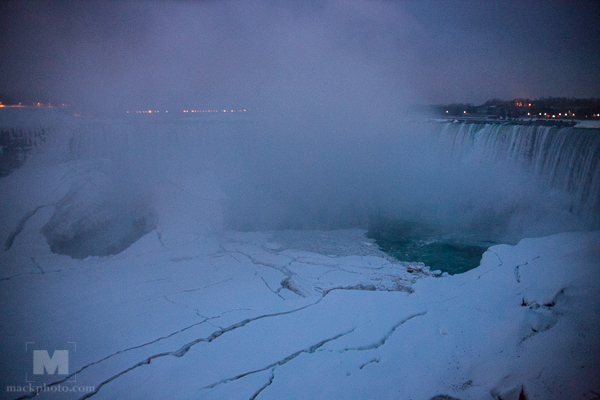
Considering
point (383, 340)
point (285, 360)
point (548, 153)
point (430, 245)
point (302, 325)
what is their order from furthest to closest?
point (548, 153)
point (430, 245)
point (302, 325)
point (383, 340)
point (285, 360)

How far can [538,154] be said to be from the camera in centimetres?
1025

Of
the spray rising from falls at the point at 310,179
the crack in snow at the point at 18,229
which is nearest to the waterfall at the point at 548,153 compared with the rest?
the spray rising from falls at the point at 310,179

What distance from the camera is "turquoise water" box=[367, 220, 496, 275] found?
288 inches

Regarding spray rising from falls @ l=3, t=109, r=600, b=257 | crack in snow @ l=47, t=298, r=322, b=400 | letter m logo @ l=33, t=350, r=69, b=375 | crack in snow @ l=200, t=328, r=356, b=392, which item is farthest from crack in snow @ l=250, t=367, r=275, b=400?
spray rising from falls @ l=3, t=109, r=600, b=257

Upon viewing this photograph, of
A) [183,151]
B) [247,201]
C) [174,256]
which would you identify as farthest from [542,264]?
[183,151]

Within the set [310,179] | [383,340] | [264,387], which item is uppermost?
[310,179]

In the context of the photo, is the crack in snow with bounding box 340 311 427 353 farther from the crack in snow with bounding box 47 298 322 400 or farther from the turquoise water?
the turquoise water

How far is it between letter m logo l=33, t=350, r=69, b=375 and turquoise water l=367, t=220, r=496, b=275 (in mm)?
6704

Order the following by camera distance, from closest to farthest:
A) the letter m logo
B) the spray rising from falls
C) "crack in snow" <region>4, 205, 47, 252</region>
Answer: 1. the letter m logo
2. "crack in snow" <region>4, 205, 47, 252</region>
3. the spray rising from falls

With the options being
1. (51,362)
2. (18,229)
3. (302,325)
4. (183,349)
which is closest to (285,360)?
(302,325)

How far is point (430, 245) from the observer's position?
851cm

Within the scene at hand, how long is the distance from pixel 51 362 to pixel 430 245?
8.51 metres

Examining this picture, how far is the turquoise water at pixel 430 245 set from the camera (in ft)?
24.0

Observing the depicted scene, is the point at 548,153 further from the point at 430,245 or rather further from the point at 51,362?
the point at 51,362
